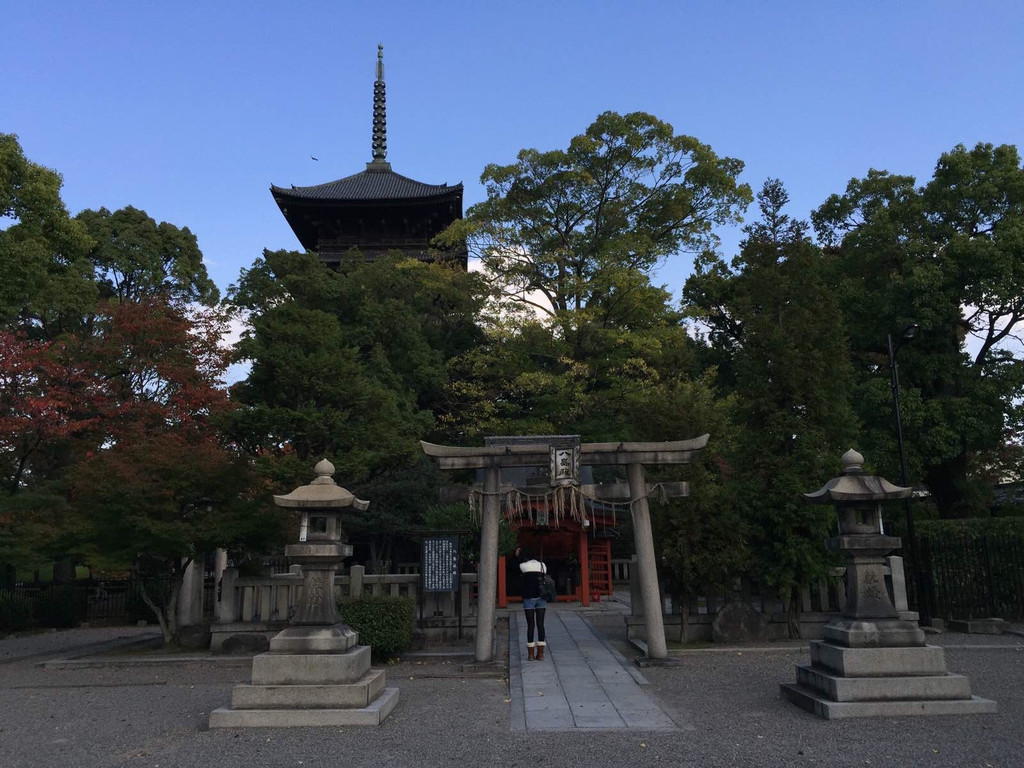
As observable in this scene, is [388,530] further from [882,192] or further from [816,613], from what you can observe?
[882,192]

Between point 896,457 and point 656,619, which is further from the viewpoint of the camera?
point 896,457

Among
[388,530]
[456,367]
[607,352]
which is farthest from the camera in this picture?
[456,367]

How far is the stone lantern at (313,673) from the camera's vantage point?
703 cm

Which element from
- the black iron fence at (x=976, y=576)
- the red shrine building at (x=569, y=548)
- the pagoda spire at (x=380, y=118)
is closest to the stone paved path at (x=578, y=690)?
the red shrine building at (x=569, y=548)

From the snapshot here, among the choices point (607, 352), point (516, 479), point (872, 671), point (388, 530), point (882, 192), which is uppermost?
point (882, 192)

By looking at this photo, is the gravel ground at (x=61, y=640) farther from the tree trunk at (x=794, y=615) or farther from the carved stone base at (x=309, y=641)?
the tree trunk at (x=794, y=615)

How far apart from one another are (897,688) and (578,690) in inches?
135

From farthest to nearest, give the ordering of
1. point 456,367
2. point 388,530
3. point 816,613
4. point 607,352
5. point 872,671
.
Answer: point 456,367
point 607,352
point 388,530
point 816,613
point 872,671

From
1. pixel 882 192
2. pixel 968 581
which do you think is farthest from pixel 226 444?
pixel 882 192

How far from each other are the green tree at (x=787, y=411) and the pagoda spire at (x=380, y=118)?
3499 centimetres

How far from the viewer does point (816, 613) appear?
1229 cm

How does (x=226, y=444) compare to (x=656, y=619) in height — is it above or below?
above

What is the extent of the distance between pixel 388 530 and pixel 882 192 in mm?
18466

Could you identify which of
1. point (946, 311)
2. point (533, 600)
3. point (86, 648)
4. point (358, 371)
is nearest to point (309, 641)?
point (533, 600)
